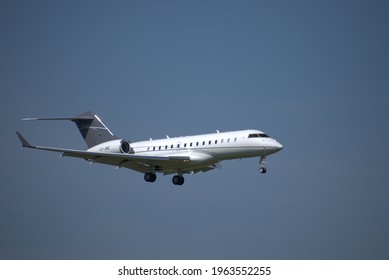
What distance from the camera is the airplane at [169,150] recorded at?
4431 cm

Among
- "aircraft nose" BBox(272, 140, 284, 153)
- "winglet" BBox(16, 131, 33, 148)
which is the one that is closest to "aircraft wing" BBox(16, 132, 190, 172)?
"winglet" BBox(16, 131, 33, 148)

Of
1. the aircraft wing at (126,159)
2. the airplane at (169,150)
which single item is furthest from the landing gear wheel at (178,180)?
the aircraft wing at (126,159)

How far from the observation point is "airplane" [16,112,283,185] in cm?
4431

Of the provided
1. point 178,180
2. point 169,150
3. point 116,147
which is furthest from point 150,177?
point 116,147

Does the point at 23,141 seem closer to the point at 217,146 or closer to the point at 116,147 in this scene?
the point at 116,147

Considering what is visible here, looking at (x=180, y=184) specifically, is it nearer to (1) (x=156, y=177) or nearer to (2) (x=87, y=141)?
(1) (x=156, y=177)

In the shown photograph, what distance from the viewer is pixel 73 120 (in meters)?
Answer: 52.6

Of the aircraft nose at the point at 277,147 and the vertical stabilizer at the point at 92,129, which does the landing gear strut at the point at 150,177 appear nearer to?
the vertical stabilizer at the point at 92,129

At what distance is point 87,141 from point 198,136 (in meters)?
8.38

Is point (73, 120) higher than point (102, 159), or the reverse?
point (73, 120)

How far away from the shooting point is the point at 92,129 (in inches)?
2050
